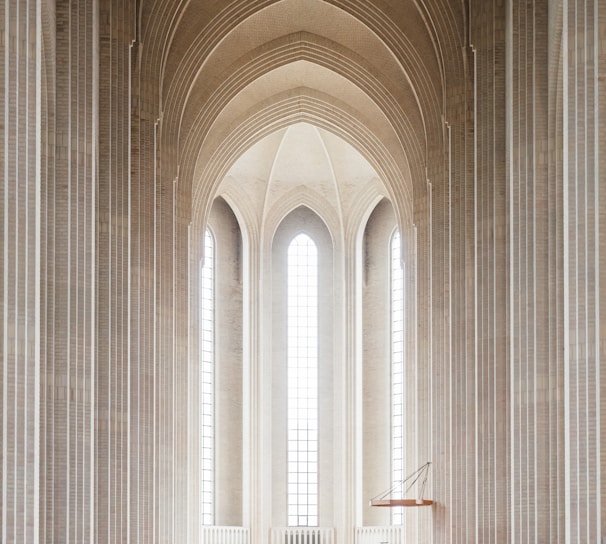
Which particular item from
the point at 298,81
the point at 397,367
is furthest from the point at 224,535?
Result: the point at 298,81

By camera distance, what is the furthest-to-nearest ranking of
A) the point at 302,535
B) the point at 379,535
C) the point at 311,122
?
the point at 302,535
the point at 379,535
the point at 311,122

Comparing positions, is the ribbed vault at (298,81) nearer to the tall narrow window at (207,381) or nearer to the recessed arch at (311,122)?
the recessed arch at (311,122)

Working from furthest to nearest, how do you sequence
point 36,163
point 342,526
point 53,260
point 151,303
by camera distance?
point 342,526, point 151,303, point 53,260, point 36,163

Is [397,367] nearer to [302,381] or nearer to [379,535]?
[302,381]

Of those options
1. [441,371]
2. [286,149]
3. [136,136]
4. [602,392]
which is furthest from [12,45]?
[286,149]

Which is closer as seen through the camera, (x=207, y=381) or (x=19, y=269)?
(x=19, y=269)

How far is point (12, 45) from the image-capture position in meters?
15.0

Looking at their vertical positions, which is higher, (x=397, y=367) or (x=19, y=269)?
(x=397, y=367)

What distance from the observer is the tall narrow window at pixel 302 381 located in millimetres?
43000

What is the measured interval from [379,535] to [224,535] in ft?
14.9

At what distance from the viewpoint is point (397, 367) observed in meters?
42.7

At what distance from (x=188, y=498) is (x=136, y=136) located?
417 inches

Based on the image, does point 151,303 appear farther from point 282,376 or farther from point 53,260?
point 282,376

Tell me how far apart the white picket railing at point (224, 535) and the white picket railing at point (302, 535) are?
902mm
